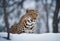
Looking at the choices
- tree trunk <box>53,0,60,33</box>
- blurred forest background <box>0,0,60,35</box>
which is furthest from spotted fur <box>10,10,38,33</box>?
tree trunk <box>53,0,60,33</box>

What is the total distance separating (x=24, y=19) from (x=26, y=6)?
0.18 meters

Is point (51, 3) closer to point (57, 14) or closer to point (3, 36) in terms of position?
point (57, 14)

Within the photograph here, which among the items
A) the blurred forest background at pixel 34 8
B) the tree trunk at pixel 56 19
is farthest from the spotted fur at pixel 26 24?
the tree trunk at pixel 56 19

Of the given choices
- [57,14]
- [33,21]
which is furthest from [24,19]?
[57,14]

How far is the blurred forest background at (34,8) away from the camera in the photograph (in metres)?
2.54

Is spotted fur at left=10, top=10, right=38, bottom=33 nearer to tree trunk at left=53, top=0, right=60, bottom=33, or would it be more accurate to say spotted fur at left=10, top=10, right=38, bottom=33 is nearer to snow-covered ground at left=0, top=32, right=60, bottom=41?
snow-covered ground at left=0, top=32, right=60, bottom=41

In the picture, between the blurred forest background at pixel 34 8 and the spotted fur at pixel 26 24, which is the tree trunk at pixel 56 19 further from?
the spotted fur at pixel 26 24

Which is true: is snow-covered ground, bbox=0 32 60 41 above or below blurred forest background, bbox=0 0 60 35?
below

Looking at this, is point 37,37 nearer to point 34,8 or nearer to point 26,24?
point 26,24

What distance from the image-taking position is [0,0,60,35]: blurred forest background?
99.8 inches

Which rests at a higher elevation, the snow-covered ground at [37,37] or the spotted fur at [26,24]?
the spotted fur at [26,24]

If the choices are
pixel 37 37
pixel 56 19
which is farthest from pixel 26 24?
pixel 56 19

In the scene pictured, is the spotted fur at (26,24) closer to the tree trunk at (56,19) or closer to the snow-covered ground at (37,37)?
the snow-covered ground at (37,37)

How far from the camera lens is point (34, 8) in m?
2.53
